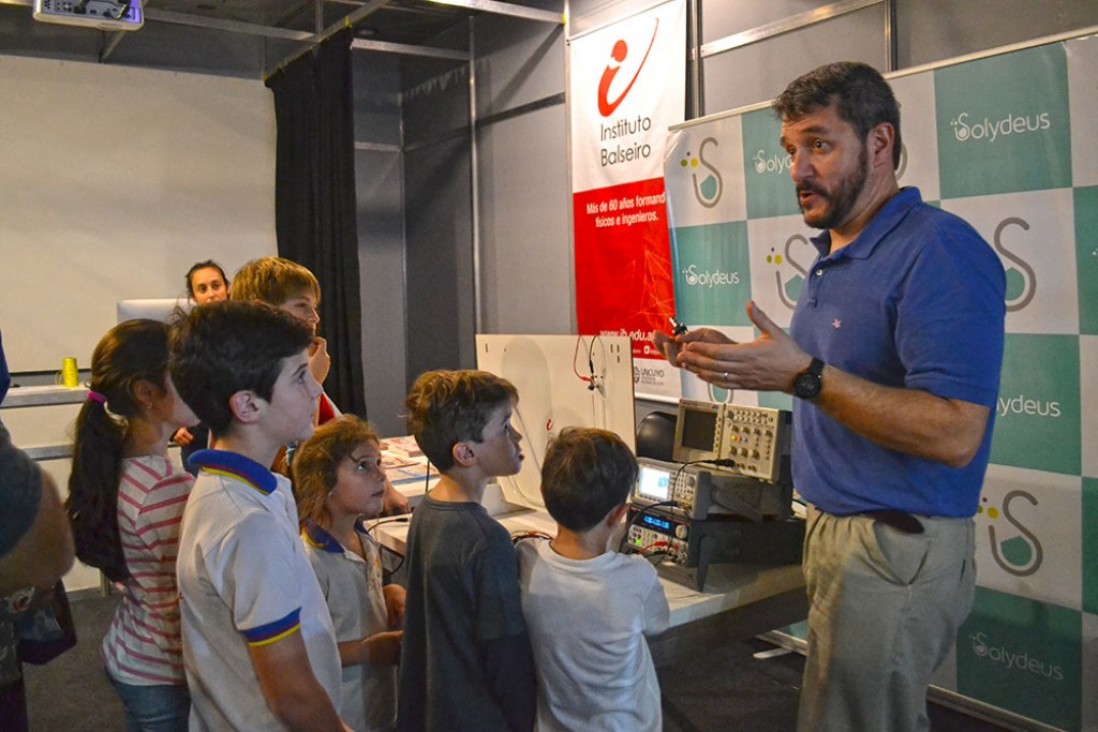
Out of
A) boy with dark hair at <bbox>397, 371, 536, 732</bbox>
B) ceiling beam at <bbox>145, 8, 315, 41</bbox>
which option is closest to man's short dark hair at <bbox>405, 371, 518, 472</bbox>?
boy with dark hair at <bbox>397, 371, 536, 732</bbox>

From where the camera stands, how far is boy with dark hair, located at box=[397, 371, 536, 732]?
171 cm

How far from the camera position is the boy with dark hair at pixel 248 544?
1303 mm

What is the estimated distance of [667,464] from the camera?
2193 mm

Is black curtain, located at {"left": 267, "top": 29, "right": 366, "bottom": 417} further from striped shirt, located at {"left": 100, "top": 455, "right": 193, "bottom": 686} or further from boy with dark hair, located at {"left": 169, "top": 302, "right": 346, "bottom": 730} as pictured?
boy with dark hair, located at {"left": 169, "top": 302, "right": 346, "bottom": 730}

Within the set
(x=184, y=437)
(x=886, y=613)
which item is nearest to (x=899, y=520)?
(x=886, y=613)

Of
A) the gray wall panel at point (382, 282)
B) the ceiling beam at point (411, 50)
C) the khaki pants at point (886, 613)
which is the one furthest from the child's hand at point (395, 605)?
the gray wall panel at point (382, 282)

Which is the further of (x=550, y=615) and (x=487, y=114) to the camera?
(x=487, y=114)

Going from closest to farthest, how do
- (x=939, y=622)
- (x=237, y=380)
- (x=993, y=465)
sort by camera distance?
(x=237, y=380) → (x=939, y=622) → (x=993, y=465)

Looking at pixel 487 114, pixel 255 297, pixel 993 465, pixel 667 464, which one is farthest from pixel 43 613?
pixel 487 114

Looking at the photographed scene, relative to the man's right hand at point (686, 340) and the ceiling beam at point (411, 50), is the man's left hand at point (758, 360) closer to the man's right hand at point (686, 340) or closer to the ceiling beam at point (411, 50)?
the man's right hand at point (686, 340)

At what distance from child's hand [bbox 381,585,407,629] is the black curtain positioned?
10.1ft

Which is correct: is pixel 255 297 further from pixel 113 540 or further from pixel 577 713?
pixel 577 713

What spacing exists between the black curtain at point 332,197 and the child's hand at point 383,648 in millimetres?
3307

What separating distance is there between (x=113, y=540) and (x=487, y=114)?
4.36m
